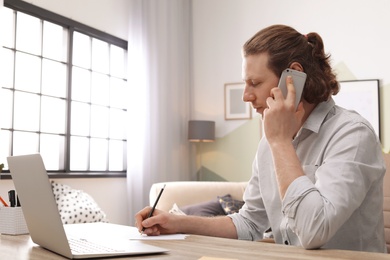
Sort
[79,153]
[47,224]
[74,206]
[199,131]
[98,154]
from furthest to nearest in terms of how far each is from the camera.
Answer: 1. [199,131]
2. [98,154]
3. [79,153]
4. [74,206]
5. [47,224]

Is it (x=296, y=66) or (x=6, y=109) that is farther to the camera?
(x=6, y=109)

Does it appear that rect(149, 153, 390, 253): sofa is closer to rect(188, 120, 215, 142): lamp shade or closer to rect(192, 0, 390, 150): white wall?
rect(188, 120, 215, 142): lamp shade

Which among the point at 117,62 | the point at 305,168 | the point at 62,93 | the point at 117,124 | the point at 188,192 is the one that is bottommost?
the point at 188,192

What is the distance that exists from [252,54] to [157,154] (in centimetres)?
361

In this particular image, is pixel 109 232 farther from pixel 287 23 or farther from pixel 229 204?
pixel 287 23

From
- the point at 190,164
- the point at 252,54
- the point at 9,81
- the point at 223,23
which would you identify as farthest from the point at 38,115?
the point at 252,54

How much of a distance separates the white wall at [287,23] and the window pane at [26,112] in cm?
218

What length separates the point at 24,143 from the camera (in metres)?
4.07

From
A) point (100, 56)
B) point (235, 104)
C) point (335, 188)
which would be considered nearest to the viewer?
point (335, 188)

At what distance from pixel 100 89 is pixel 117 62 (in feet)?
1.42

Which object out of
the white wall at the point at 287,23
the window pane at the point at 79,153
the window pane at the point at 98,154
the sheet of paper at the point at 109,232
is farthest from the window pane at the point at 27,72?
the sheet of paper at the point at 109,232

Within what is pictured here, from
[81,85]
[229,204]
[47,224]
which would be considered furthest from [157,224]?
[81,85]

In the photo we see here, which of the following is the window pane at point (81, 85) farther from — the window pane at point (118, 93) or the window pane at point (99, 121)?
the window pane at point (118, 93)

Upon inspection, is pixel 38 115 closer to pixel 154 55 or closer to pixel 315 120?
pixel 154 55
